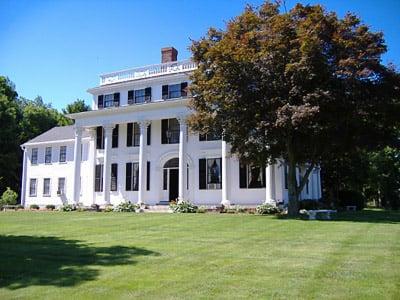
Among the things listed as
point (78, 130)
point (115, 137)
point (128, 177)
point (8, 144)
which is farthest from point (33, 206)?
point (8, 144)

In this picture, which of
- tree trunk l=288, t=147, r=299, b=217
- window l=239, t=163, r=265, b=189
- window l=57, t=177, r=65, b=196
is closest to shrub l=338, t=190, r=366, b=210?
window l=239, t=163, r=265, b=189

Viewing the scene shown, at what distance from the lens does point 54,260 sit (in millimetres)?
9758

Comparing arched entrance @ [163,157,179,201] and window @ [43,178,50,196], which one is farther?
window @ [43,178,50,196]

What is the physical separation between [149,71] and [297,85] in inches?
687

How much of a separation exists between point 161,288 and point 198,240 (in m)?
5.26

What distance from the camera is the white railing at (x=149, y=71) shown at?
33.2 m

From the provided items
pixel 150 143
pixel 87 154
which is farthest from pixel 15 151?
pixel 150 143

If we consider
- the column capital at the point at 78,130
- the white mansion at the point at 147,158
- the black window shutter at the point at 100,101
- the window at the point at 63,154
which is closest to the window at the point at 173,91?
the white mansion at the point at 147,158

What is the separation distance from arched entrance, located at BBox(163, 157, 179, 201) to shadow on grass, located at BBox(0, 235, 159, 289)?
20.0m

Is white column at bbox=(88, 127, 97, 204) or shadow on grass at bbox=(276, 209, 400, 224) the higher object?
white column at bbox=(88, 127, 97, 204)

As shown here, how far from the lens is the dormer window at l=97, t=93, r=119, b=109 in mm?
35906

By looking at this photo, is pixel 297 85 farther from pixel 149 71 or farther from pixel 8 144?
pixel 8 144

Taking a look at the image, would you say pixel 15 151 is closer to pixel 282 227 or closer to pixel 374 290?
pixel 282 227

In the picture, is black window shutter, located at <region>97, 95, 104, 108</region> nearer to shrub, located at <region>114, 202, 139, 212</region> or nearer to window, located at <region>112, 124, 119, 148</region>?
window, located at <region>112, 124, 119, 148</region>
